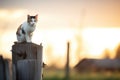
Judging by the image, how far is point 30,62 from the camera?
1.25 m

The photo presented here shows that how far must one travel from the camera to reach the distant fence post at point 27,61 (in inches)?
49.6

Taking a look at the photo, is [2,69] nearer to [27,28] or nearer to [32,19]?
[27,28]

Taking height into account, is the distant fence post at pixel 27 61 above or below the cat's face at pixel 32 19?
below

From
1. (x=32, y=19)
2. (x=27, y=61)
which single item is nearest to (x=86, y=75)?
(x=32, y=19)

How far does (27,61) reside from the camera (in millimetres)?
1259

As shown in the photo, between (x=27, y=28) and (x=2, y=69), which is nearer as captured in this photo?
(x=2, y=69)

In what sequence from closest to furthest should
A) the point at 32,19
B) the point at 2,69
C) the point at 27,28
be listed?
1. the point at 2,69
2. the point at 27,28
3. the point at 32,19

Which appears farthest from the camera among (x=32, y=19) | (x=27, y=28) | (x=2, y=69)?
(x=32, y=19)

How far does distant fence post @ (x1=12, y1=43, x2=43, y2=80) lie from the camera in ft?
4.13

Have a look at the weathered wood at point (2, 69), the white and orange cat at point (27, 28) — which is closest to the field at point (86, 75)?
the white and orange cat at point (27, 28)

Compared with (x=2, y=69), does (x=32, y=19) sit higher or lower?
higher

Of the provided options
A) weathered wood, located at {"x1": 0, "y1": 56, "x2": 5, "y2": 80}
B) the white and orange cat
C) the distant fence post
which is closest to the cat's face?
the white and orange cat

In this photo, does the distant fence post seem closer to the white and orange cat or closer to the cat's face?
the white and orange cat

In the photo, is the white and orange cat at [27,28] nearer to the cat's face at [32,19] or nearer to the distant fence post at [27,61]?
the cat's face at [32,19]
